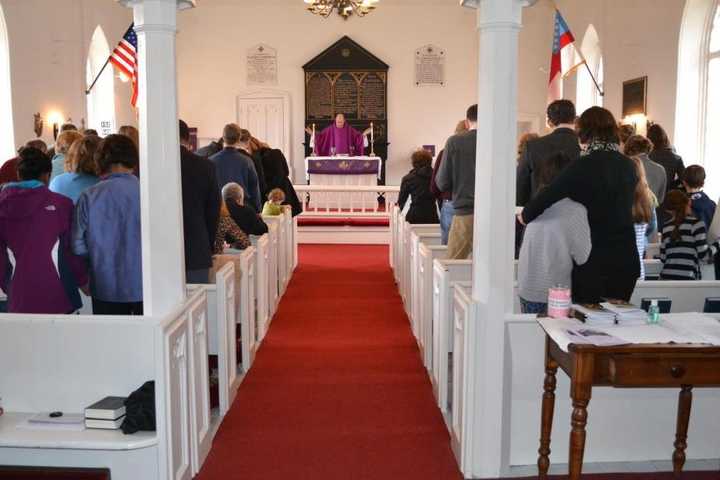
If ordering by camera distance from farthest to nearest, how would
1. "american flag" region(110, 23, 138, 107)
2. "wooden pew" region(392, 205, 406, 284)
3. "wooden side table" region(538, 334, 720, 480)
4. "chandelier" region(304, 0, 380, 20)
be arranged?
"chandelier" region(304, 0, 380, 20) → "wooden pew" region(392, 205, 406, 284) → "american flag" region(110, 23, 138, 107) → "wooden side table" region(538, 334, 720, 480)

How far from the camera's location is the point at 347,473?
3.76 metres

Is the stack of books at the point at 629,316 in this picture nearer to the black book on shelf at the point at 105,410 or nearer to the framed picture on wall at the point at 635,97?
the black book on shelf at the point at 105,410

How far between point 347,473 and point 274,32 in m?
14.7

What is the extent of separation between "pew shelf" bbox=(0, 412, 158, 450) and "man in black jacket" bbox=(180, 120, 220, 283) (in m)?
1.61

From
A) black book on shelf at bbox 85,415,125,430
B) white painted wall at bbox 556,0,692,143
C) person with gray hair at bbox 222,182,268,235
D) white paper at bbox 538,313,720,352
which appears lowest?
black book on shelf at bbox 85,415,125,430

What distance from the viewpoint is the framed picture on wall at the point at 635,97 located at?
11492 mm

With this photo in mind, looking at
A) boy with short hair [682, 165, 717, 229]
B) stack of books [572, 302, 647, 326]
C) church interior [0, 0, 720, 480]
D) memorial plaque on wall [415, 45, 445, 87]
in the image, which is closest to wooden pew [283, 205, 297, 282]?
church interior [0, 0, 720, 480]

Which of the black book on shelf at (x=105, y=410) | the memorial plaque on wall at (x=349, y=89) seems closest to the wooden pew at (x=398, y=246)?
the black book on shelf at (x=105, y=410)

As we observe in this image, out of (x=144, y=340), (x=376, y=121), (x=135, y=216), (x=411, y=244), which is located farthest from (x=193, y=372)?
(x=376, y=121)

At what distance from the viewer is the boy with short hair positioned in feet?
19.0

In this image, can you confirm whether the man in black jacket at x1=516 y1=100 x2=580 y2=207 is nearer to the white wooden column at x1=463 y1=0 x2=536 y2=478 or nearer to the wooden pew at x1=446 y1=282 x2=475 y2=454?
the wooden pew at x1=446 y1=282 x2=475 y2=454

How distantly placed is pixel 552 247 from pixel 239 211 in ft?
10.3

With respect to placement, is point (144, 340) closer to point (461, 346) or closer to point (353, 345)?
point (461, 346)

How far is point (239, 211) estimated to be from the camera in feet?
20.5
